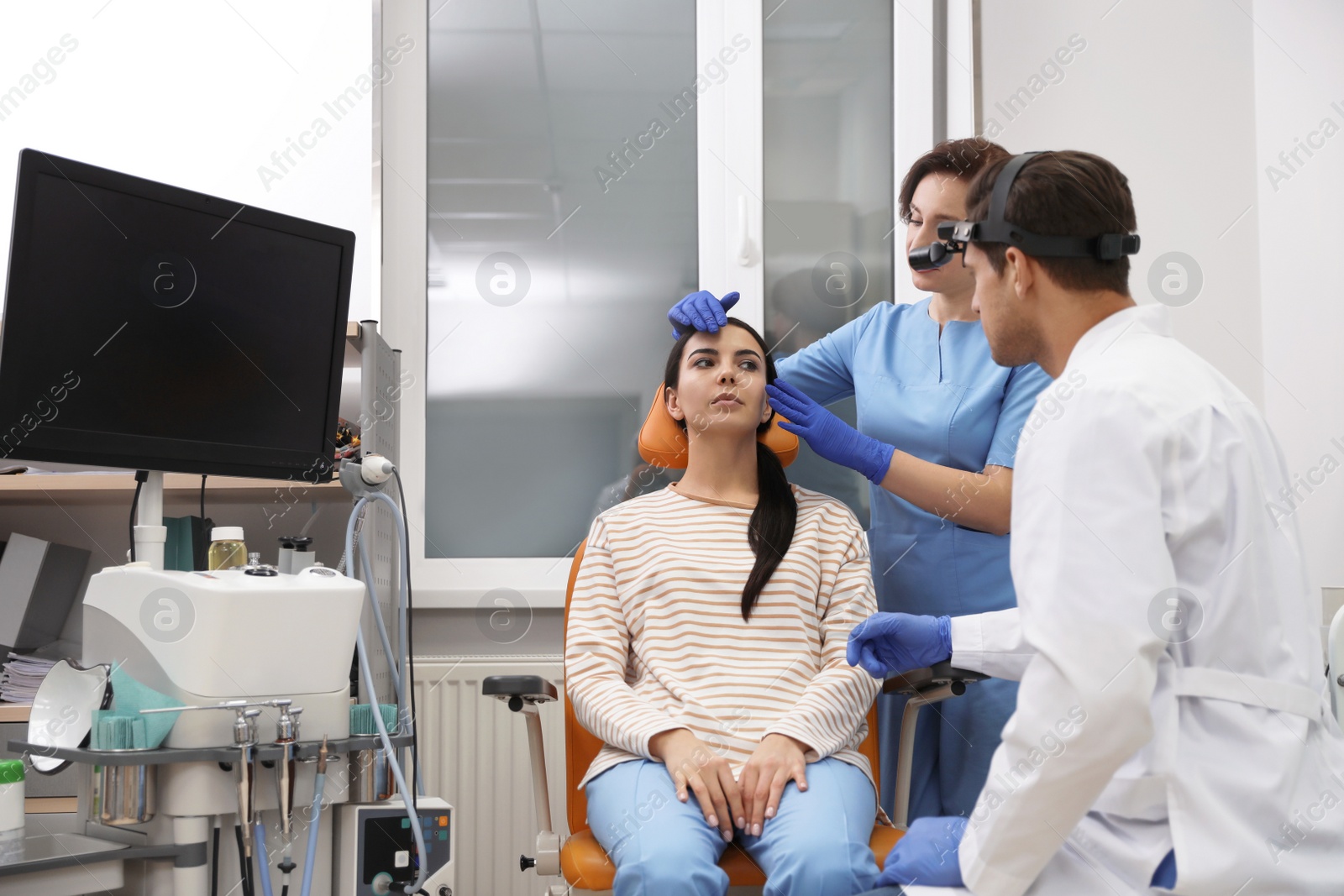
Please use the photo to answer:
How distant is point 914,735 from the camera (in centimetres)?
167

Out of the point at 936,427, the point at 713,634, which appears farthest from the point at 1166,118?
the point at 713,634

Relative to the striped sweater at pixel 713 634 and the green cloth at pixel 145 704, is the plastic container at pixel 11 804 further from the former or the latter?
the striped sweater at pixel 713 634

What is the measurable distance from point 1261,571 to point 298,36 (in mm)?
2252

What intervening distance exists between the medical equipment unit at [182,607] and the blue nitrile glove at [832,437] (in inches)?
30.0

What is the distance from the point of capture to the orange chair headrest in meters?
1.81

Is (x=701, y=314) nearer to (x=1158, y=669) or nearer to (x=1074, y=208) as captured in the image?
(x=1074, y=208)

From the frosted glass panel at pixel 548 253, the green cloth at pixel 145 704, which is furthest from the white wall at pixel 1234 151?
the green cloth at pixel 145 704

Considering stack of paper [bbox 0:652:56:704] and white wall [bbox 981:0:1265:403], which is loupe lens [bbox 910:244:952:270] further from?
stack of paper [bbox 0:652:56:704]

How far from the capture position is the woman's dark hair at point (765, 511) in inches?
60.5

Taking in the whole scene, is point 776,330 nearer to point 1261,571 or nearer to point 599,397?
point 599,397

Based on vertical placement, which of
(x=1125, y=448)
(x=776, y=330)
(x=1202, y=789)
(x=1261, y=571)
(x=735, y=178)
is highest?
(x=735, y=178)

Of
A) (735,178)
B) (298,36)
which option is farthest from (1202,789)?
(298,36)

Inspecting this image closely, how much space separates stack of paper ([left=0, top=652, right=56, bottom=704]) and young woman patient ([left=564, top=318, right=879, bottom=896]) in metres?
1.10

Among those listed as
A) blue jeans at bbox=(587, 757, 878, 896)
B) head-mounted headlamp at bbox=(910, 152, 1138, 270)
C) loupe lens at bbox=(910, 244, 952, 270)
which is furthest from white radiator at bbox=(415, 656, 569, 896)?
head-mounted headlamp at bbox=(910, 152, 1138, 270)
